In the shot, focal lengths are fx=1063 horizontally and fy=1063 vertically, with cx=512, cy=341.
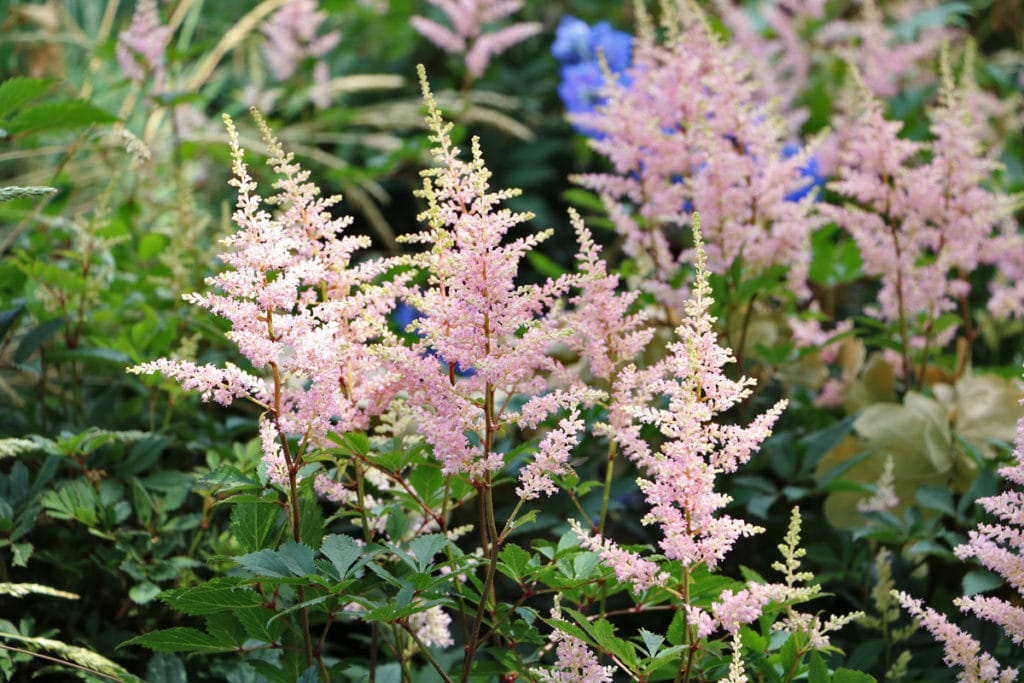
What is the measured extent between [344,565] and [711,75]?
1273 millimetres

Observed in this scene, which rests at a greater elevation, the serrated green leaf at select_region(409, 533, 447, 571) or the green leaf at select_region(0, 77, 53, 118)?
the green leaf at select_region(0, 77, 53, 118)

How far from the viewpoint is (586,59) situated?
339 cm

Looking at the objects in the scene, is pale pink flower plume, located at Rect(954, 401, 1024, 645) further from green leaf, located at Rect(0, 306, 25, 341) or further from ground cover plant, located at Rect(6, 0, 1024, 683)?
green leaf, located at Rect(0, 306, 25, 341)

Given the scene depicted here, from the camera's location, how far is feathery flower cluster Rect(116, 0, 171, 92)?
96.1 inches

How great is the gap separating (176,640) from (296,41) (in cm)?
236

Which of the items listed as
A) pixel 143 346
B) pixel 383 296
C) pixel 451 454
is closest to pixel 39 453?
pixel 143 346

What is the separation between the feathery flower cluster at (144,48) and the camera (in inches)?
96.1

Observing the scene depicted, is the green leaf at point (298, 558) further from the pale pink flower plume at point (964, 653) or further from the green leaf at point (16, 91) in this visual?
the green leaf at point (16, 91)

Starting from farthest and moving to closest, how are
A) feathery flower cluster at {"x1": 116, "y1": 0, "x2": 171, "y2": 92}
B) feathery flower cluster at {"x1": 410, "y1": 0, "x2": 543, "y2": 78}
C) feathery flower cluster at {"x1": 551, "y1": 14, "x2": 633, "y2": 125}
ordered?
feathery flower cluster at {"x1": 551, "y1": 14, "x2": 633, "y2": 125} < feathery flower cluster at {"x1": 410, "y1": 0, "x2": 543, "y2": 78} < feathery flower cluster at {"x1": 116, "y1": 0, "x2": 171, "y2": 92}

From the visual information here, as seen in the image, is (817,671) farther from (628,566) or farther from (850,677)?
(628,566)

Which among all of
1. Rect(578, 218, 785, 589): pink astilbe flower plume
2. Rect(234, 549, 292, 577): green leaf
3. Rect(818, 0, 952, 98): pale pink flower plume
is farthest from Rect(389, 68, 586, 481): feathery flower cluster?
Rect(818, 0, 952, 98): pale pink flower plume

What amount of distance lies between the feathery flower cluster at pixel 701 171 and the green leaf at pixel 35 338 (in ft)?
3.11

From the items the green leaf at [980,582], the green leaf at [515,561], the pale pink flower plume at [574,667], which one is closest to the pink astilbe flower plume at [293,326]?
the green leaf at [515,561]

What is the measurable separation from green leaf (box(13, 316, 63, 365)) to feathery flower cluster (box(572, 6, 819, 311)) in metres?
0.95
